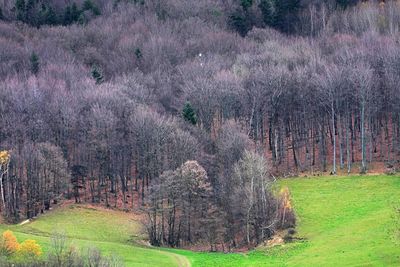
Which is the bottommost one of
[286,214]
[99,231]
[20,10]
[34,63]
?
[99,231]

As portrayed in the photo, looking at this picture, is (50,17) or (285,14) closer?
(285,14)

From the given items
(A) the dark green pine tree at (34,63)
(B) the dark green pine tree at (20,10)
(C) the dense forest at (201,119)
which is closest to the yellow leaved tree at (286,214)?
(C) the dense forest at (201,119)

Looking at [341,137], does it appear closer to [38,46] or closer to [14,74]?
[14,74]

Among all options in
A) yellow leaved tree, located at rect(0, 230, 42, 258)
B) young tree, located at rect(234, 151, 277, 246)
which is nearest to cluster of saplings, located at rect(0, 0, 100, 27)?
young tree, located at rect(234, 151, 277, 246)

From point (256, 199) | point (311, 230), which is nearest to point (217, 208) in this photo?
point (256, 199)

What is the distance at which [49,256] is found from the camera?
53.9 metres

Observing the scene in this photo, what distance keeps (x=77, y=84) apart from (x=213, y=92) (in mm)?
24164

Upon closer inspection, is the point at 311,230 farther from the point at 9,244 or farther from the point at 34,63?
the point at 34,63

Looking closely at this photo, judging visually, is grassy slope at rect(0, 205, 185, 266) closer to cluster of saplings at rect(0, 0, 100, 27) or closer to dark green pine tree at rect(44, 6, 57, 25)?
cluster of saplings at rect(0, 0, 100, 27)

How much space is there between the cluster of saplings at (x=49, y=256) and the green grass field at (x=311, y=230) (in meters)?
4.56

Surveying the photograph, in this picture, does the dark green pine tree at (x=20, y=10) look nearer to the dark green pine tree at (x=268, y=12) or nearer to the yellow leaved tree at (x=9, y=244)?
the dark green pine tree at (x=268, y=12)

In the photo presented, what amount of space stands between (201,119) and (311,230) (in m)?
32.7

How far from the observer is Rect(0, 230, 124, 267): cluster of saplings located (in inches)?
2030

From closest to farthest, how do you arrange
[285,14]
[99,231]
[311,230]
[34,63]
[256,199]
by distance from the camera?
[311,230], [256,199], [99,231], [34,63], [285,14]
